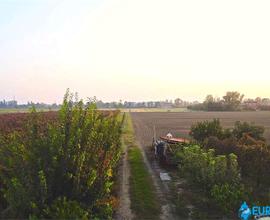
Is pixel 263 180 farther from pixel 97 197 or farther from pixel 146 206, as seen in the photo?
pixel 97 197

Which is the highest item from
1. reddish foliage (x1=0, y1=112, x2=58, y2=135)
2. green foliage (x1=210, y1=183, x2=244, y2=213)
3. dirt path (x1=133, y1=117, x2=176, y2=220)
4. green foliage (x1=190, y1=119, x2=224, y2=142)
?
reddish foliage (x1=0, y1=112, x2=58, y2=135)

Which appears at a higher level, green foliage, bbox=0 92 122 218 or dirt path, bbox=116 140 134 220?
green foliage, bbox=0 92 122 218

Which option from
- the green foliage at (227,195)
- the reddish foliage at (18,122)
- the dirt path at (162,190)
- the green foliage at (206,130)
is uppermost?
the reddish foliage at (18,122)

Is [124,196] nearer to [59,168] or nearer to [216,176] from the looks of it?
[216,176]

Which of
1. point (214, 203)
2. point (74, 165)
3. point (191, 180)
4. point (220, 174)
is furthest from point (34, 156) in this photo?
point (191, 180)

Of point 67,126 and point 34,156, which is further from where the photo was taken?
point 67,126

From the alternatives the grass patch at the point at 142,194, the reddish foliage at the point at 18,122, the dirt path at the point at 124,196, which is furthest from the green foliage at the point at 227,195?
the reddish foliage at the point at 18,122

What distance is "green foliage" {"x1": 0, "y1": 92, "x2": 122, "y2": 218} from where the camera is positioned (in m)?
6.34

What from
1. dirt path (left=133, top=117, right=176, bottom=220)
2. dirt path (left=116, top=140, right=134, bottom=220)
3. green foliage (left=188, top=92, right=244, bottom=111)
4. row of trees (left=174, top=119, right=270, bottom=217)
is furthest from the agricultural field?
green foliage (left=188, top=92, right=244, bottom=111)

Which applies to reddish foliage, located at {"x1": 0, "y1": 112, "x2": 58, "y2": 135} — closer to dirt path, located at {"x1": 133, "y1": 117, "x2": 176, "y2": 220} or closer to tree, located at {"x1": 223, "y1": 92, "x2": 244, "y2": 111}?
dirt path, located at {"x1": 133, "y1": 117, "x2": 176, "y2": 220}

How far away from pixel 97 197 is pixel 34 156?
1415 mm

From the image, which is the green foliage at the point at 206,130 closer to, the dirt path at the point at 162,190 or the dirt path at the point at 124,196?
the dirt path at the point at 162,190

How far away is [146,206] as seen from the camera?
977 cm

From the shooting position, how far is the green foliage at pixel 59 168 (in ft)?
20.8
